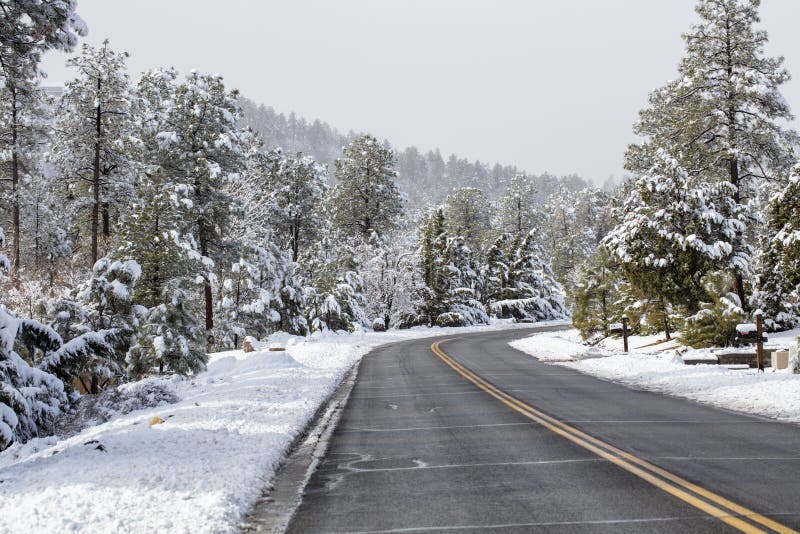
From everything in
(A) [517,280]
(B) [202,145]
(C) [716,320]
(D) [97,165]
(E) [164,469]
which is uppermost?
(B) [202,145]

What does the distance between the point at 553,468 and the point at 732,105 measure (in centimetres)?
2480

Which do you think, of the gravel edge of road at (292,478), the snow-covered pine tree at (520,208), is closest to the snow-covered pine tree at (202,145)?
the gravel edge of road at (292,478)

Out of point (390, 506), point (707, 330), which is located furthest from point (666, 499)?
point (707, 330)

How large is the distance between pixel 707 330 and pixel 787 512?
62.4ft

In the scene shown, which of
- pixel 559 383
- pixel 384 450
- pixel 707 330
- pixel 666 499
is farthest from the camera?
pixel 707 330

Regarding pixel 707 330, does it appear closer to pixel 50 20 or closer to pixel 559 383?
pixel 559 383

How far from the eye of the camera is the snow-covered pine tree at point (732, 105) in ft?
89.4

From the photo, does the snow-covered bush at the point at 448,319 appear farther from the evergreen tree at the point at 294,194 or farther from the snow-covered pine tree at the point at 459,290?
the evergreen tree at the point at 294,194

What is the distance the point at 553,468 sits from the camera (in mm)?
7527

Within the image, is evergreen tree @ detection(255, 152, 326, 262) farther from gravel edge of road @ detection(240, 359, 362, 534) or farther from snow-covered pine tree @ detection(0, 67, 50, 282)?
gravel edge of road @ detection(240, 359, 362, 534)

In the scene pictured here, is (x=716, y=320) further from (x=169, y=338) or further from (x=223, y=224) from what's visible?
(x=223, y=224)

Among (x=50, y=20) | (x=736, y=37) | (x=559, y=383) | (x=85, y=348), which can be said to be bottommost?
(x=559, y=383)

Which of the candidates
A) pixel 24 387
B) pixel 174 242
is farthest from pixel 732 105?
pixel 24 387

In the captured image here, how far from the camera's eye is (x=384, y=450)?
9.12 meters
